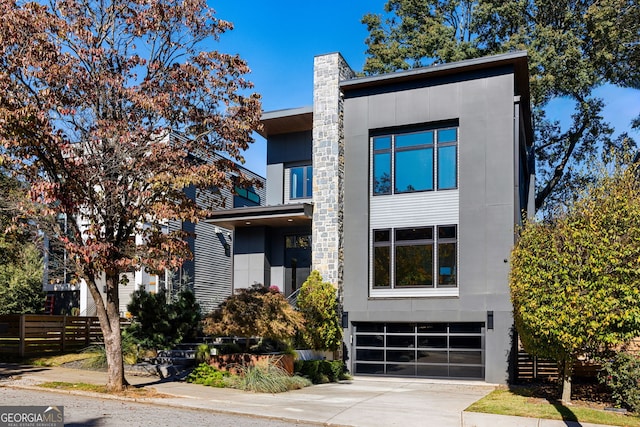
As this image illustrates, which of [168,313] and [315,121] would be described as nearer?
[168,313]

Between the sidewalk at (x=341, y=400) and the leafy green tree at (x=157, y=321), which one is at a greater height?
the leafy green tree at (x=157, y=321)

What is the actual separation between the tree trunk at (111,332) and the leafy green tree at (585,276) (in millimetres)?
9039

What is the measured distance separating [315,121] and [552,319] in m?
11.2

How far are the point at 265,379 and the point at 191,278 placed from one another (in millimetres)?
12310

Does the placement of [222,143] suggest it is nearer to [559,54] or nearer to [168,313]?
[168,313]

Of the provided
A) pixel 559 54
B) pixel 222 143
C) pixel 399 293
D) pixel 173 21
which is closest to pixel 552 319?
pixel 399 293

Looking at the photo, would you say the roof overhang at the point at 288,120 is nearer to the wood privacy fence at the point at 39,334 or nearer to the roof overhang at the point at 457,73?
the roof overhang at the point at 457,73

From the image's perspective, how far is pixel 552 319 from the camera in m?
12.7

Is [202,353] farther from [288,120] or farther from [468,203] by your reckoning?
[288,120]

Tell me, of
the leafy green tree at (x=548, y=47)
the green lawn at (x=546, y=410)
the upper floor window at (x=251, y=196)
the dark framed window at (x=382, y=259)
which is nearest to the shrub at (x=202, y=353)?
the dark framed window at (x=382, y=259)

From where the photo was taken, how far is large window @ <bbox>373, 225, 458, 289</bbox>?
18.8 m

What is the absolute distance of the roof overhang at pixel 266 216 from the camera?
2064 centimetres

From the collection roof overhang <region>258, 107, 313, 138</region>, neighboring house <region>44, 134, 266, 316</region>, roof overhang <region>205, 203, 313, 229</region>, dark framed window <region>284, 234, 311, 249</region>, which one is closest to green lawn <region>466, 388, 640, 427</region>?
roof overhang <region>205, 203, 313, 229</region>

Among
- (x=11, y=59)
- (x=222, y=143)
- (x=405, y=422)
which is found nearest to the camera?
(x=405, y=422)
